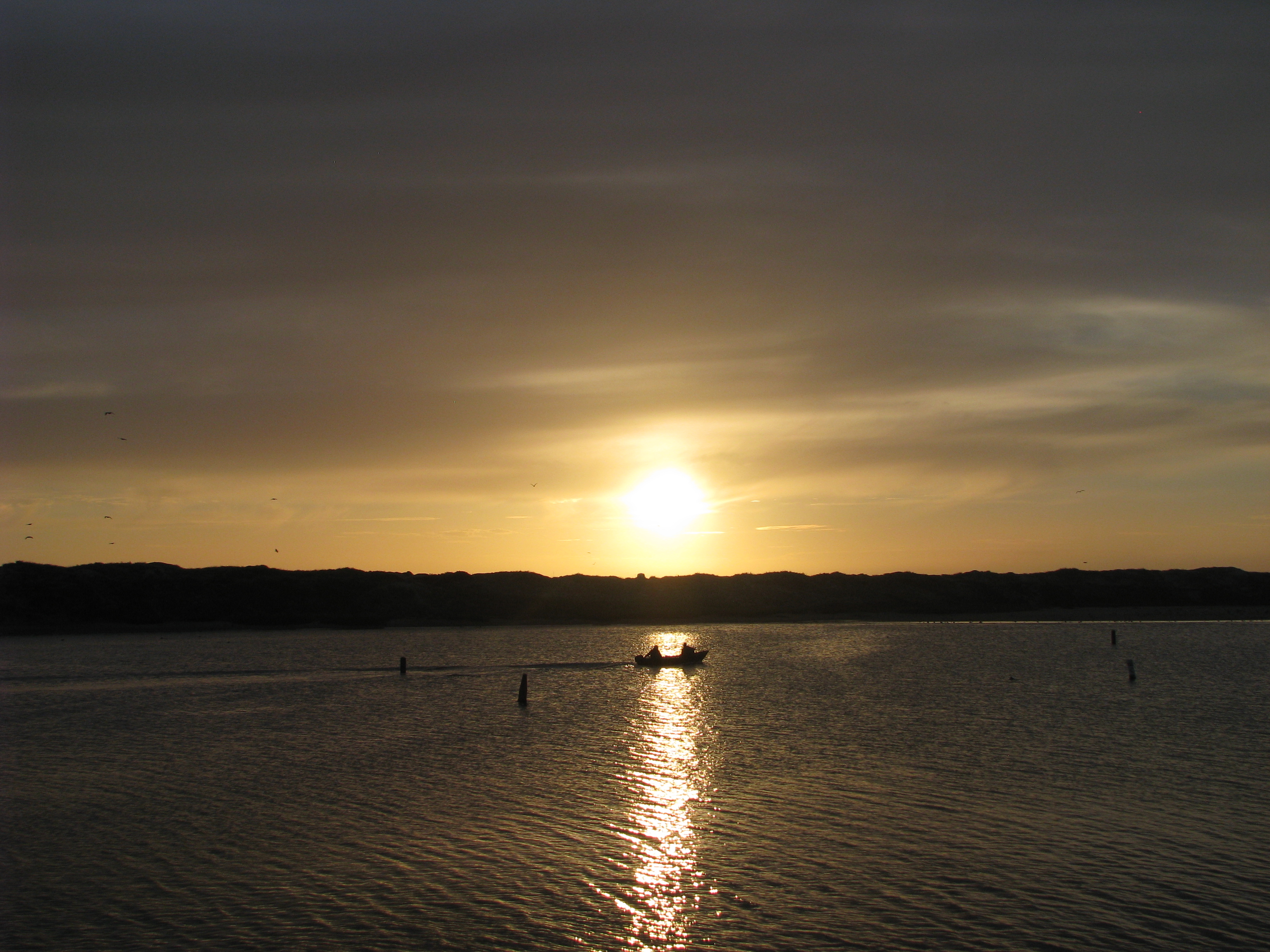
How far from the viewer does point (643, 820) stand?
27.2 meters

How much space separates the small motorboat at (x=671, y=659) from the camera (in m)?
89.1

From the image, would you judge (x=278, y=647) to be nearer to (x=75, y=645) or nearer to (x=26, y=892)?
(x=75, y=645)

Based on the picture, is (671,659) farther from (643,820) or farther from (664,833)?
(664,833)

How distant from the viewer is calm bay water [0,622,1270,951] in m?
19.0

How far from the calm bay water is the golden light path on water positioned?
0.33 ft

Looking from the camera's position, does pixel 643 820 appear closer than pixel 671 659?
Yes

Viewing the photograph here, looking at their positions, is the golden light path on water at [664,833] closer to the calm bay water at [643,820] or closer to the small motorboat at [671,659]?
the calm bay water at [643,820]

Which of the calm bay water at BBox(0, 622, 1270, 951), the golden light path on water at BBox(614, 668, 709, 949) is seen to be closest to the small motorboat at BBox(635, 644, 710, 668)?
the calm bay water at BBox(0, 622, 1270, 951)

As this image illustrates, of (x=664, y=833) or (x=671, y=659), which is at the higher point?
(x=671, y=659)

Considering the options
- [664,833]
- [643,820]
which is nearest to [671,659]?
[643,820]

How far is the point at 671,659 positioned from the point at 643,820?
64.2 meters

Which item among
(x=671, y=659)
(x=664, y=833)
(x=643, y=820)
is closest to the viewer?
(x=664, y=833)

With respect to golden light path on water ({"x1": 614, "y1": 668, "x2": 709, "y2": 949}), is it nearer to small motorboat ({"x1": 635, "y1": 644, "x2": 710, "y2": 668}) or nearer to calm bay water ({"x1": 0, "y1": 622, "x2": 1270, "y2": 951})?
calm bay water ({"x1": 0, "y1": 622, "x2": 1270, "y2": 951})

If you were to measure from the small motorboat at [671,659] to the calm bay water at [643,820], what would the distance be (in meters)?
25.5
